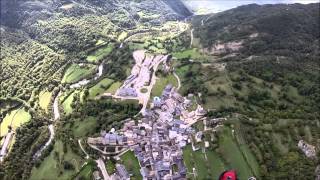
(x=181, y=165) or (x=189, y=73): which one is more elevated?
(x=189, y=73)

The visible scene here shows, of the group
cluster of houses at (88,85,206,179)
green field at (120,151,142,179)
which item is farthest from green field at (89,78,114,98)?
green field at (120,151,142,179)

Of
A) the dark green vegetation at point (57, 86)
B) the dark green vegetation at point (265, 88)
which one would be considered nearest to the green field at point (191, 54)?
→ the dark green vegetation at point (265, 88)

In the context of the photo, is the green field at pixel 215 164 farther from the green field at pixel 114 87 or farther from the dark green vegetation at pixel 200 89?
the green field at pixel 114 87

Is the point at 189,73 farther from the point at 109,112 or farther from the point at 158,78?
the point at 109,112

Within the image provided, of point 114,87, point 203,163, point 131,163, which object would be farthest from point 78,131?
point 203,163

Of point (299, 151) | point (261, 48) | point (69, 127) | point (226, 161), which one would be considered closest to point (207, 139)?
point (226, 161)

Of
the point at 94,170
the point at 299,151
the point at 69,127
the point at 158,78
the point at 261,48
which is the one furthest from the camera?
the point at 261,48

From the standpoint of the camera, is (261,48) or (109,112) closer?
(109,112)
